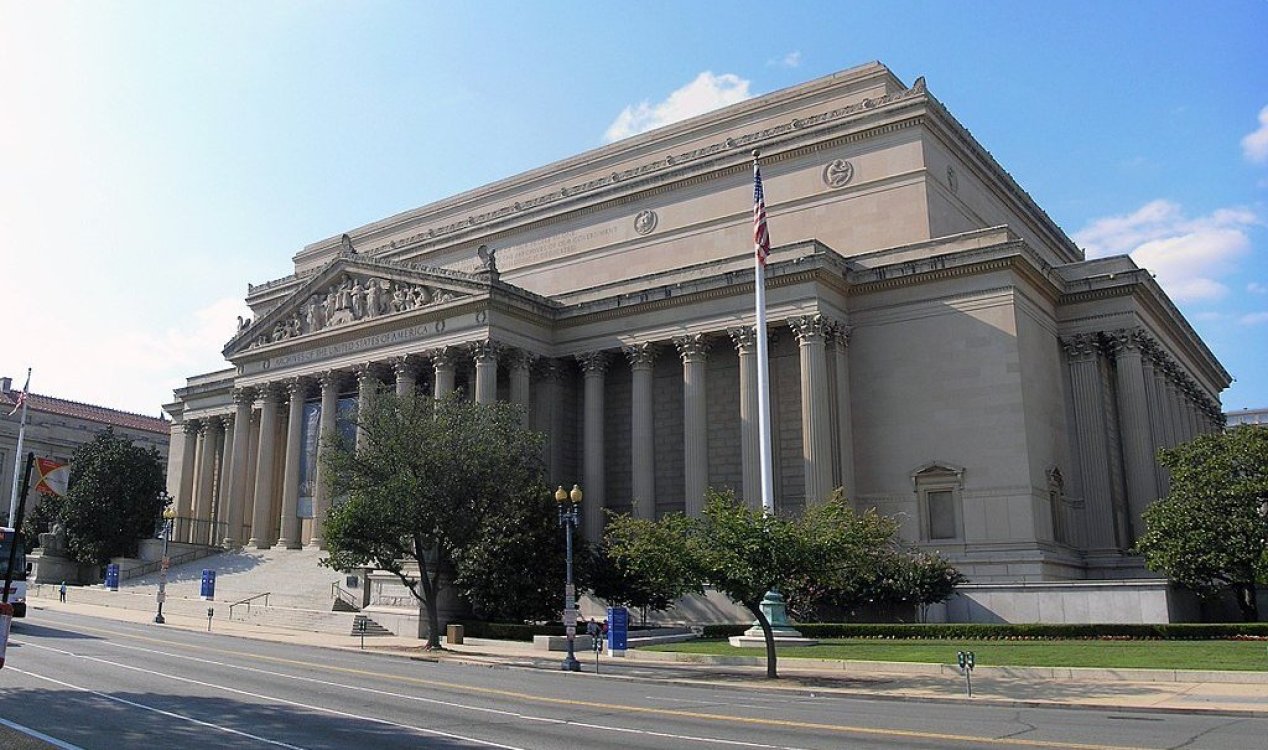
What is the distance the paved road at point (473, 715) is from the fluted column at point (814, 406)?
766 inches

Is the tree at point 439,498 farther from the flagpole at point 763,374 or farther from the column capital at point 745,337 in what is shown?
the column capital at point 745,337

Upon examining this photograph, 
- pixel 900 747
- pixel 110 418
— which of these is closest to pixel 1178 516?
pixel 900 747

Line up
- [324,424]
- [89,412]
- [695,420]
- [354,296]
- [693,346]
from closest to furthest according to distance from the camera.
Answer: [695,420], [693,346], [324,424], [354,296], [89,412]

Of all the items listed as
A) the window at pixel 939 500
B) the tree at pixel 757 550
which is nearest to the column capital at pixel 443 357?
the window at pixel 939 500

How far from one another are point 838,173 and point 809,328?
1356 cm

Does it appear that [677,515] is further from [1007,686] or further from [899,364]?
[899,364]

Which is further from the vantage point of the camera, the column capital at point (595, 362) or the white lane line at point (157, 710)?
the column capital at point (595, 362)

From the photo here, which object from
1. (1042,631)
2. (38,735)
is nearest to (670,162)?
(1042,631)

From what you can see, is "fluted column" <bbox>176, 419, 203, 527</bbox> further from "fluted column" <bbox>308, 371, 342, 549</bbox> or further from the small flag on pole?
the small flag on pole

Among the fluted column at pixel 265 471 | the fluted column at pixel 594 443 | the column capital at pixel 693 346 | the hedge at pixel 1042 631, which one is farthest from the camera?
the fluted column at pixel 265 471

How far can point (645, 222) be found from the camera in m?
62.6

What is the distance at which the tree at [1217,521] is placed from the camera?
1362 inches

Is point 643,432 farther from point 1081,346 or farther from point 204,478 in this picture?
point 204,478

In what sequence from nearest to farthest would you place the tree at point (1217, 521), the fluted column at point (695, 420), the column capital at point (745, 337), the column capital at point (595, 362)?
the tree at point (1217, 521) → the column capital at point (745, 337) → the fluted column at point (695, 420) → the column capital at point (595, 362)
